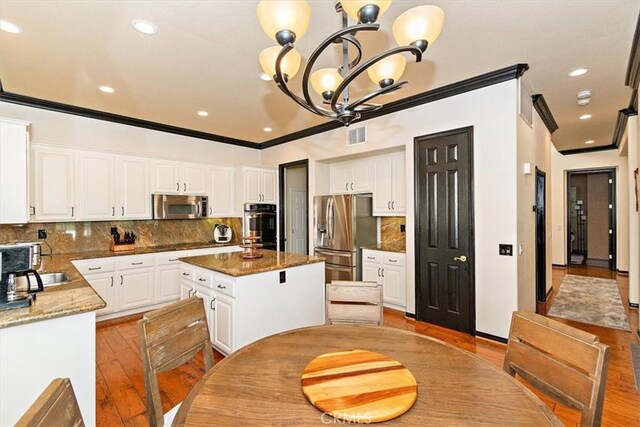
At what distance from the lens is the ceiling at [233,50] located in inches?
83.0

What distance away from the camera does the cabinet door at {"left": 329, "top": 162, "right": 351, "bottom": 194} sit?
16.6ft

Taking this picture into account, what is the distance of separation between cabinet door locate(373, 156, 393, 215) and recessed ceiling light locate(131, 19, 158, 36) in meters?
3.22

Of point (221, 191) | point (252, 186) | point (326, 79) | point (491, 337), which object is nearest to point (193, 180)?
point (221, 191)

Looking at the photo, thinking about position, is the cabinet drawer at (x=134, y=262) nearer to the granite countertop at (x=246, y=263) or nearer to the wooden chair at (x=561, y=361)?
the granite countertop at (x=246, y=263)

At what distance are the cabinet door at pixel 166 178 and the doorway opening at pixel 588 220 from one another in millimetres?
8429

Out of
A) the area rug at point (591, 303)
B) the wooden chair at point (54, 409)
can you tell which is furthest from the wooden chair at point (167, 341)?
the area rug at point (591, 303)

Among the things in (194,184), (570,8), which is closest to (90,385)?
(194,184)

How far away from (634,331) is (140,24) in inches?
229

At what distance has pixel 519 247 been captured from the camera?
305 centimetres

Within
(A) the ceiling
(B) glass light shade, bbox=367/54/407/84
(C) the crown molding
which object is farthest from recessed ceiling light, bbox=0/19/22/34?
(C) the crown molding

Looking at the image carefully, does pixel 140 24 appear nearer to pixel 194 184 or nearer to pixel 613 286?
pixel 194 184

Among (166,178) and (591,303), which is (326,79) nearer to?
(166,178)

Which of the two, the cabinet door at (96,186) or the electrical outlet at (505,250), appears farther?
the cabinet door at (96,186)

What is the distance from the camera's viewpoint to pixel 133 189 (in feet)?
14.0
